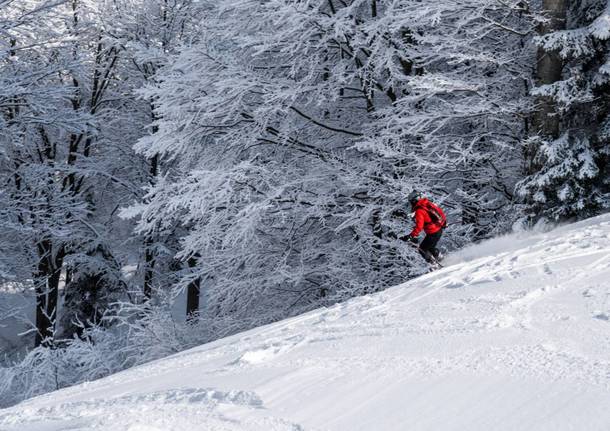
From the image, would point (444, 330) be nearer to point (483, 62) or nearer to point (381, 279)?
point (381, 279)

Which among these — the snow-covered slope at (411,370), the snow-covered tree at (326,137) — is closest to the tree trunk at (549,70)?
the snow-covered tree at (326,137)

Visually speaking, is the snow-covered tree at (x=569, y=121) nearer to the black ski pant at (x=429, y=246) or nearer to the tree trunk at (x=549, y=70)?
the tree trunk at (x=549, y=70)

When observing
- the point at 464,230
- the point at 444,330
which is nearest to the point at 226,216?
the point at 464,230

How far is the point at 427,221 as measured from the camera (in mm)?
8445

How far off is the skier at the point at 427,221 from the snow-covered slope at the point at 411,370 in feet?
7.22

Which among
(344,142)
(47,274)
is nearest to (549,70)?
(344,142)

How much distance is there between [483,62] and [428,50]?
0.98m

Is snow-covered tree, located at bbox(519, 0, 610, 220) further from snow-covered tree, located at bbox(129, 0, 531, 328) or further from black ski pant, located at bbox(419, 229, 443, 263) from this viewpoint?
black ski pant, located at bbox(419, 229, 443, 263)

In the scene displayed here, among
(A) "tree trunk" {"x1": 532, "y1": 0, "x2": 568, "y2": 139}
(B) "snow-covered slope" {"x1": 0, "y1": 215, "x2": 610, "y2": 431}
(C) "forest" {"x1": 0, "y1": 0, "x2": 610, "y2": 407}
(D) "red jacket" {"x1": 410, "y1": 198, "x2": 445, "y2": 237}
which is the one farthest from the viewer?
(A) "tree trunk" {"x1": 532, "y1": 0, "x2": 568, "y2": 139}

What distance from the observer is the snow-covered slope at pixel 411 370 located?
315cm

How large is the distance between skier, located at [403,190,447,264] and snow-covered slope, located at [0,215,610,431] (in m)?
2.20

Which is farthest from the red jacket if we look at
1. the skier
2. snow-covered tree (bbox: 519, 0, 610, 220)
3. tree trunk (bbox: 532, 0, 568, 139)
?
tree trunk (bbox: 532, 0, 568, 139)

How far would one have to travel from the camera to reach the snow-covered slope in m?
3.15

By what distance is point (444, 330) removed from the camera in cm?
445
